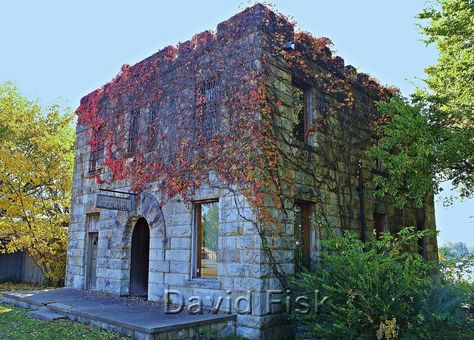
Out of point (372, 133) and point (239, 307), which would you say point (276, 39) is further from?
point (239, 307)

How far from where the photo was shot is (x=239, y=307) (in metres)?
7.55

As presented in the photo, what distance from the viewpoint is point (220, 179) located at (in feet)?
27.4

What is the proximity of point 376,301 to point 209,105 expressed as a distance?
16.8ft

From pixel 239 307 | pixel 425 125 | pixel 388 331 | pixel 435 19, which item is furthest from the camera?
pixel 435 19

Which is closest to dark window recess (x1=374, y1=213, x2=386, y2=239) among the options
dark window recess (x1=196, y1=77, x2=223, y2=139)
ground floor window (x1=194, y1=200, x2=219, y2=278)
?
ground floor window (x1=194, y1=200, x2=219, y2=278)

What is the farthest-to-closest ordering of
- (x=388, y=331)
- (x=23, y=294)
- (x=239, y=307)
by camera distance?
(x=23, y=294) < (x=239, y=307) < (x=388, y=331)

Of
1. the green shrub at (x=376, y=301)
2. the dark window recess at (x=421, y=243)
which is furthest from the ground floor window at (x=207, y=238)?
the dark window recess at (x=421, y=243)

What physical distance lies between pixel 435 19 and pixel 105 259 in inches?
394

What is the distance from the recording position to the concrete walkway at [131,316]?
6.52m

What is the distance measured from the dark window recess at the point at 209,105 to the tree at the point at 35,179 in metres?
8.55

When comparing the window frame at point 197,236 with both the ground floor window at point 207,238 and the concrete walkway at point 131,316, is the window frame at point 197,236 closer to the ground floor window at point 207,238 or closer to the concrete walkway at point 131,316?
the ground floor window at point 207,238

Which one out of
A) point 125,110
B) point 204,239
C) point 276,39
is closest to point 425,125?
point 276,39

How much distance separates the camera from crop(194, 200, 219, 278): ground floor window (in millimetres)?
8484

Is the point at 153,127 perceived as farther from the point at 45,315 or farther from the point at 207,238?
the point at 45,315
